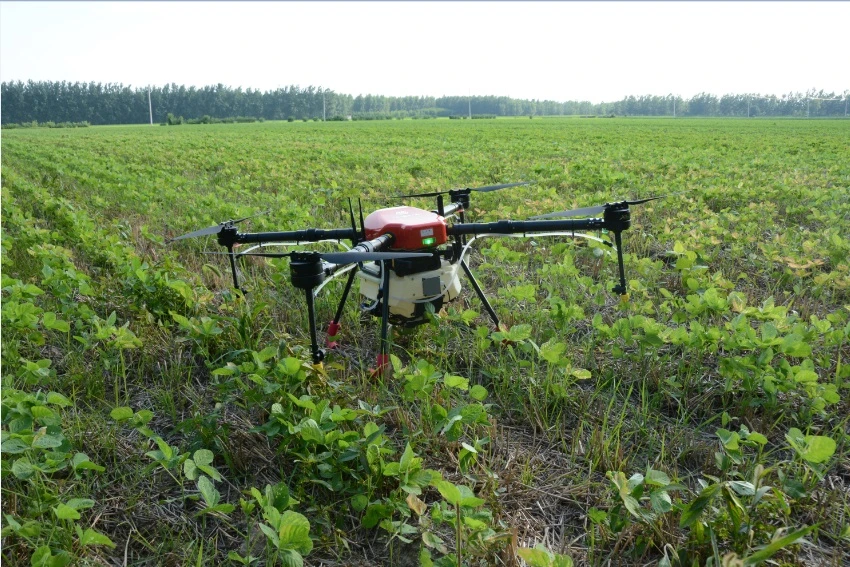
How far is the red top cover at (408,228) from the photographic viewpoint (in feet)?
8.34

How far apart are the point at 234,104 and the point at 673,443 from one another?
127m

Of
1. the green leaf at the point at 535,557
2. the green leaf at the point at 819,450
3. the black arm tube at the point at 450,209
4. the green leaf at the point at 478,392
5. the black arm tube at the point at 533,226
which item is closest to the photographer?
the green leaf at the point at 535,557

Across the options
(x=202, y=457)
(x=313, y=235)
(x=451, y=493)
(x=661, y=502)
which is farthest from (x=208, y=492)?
(x=313, y=235)

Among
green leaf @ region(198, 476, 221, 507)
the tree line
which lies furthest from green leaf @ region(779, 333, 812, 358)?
the tree line

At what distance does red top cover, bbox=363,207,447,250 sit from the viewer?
254cm

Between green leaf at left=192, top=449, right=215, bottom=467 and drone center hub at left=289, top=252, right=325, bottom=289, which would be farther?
drone center hub at left=289, top=252, right=325, bottom=289

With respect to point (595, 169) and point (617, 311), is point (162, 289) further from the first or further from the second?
point (595, 169)

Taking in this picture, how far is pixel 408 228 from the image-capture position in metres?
2.54

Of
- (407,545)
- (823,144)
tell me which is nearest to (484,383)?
(407,545)

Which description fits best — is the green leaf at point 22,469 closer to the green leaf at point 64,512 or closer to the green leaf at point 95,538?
the green leaf at point 64,512

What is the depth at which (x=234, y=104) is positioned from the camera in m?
116

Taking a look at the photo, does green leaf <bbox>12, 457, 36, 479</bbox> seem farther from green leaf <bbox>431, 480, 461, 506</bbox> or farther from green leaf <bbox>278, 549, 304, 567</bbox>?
green leaf <bbox>431, 480, 461, 506</bbox>

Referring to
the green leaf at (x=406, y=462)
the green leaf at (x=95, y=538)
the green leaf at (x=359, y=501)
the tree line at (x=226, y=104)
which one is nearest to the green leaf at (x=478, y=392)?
the green leaf at (x=406, y=462)

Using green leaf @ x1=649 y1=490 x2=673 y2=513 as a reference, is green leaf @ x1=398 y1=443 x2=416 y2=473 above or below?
above
